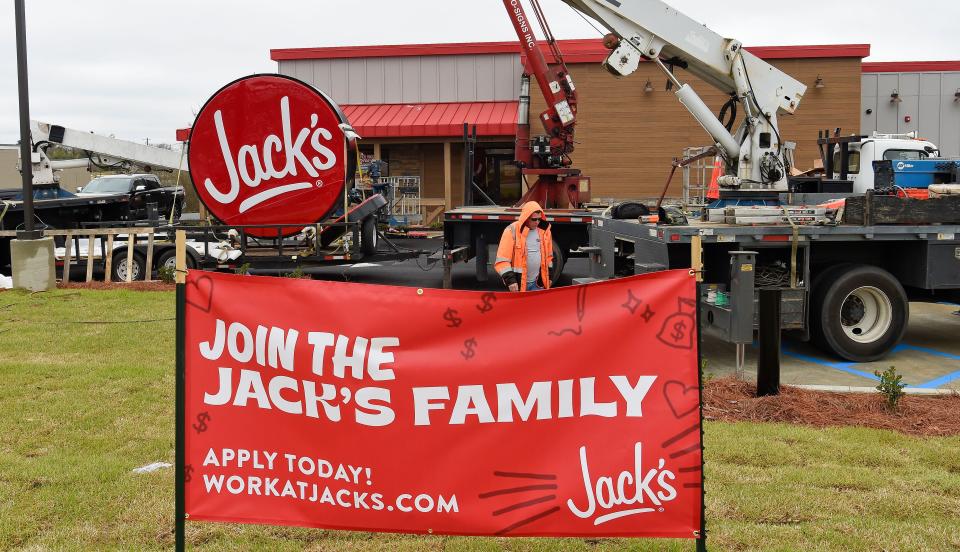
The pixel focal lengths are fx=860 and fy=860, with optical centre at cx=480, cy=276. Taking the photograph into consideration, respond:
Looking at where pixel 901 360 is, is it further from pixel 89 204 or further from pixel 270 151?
pixel 89 204

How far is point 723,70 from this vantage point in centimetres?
1307

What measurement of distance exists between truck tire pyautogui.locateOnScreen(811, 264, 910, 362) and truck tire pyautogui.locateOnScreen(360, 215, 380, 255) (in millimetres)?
7210

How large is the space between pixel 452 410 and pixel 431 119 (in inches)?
1049

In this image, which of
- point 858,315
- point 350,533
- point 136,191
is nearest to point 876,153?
point 858,315

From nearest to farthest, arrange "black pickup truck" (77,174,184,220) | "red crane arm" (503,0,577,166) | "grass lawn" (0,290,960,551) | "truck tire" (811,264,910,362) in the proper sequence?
"grass lawn" (0,290,960,551) → "truck tire" (811,264,910,362) → "red crane arm" (503,0,577,166) → "black pickup truck" (77,174,184,220)

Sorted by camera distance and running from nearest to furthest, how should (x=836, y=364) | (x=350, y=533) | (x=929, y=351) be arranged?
(x=350, y=533) → (x=836, y=364) → (x=929, y=351)

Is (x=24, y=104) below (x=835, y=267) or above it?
above

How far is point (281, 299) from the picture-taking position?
3555mm

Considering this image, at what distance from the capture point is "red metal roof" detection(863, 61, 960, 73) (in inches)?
1133

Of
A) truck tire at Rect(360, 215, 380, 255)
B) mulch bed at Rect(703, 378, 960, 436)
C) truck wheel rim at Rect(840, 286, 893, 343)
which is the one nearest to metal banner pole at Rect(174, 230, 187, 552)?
mulch bed at Rect(703, 378, 960, 436)

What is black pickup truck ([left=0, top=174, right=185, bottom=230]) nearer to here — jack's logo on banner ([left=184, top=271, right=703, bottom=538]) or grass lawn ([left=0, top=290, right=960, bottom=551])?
grass lawn ([left=0, top=290, right=960, bottom=551])

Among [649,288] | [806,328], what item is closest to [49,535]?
[649,288]

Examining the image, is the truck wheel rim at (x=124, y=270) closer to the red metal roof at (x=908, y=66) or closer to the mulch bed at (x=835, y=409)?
the mulch bed at (x=835, y=409)

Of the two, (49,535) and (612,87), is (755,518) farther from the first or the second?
(612,87)
